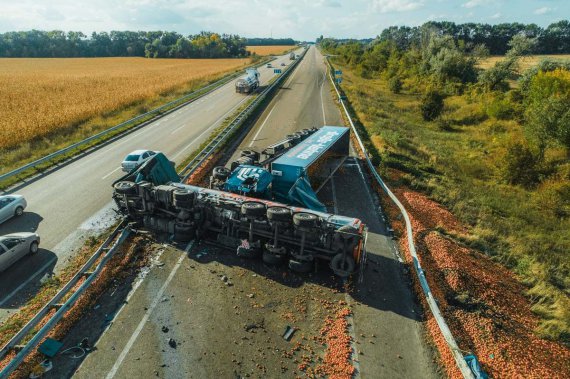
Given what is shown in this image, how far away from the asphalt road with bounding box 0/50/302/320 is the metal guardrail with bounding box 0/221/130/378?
1716mm

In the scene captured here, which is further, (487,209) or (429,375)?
(487,209)

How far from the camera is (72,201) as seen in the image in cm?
1648

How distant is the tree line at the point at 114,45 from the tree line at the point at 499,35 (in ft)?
219

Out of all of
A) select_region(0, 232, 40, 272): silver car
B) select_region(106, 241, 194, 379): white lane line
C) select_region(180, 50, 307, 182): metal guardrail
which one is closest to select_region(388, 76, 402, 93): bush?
select_region(180, 50, 307, 182): metal guardrail

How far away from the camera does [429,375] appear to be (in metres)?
7.75

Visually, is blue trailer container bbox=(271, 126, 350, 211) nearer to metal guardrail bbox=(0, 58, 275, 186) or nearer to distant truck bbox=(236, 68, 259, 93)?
metal guardrail bbox=(0, 58, 275, 186)

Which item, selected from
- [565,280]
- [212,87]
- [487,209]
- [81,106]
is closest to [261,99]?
[212,87]

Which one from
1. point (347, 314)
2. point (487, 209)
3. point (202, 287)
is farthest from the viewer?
point (487, 209)

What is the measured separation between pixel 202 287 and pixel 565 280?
42.4 feet

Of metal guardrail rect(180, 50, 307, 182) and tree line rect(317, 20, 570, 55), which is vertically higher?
tree line rect(317, 20, 570, 55)

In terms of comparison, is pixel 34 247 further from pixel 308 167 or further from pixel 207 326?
pixel 308 167

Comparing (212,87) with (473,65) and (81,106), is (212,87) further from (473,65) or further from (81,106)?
(473,65)

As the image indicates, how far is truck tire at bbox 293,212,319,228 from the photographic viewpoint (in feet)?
34.6

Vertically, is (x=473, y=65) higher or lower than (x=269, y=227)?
higher
